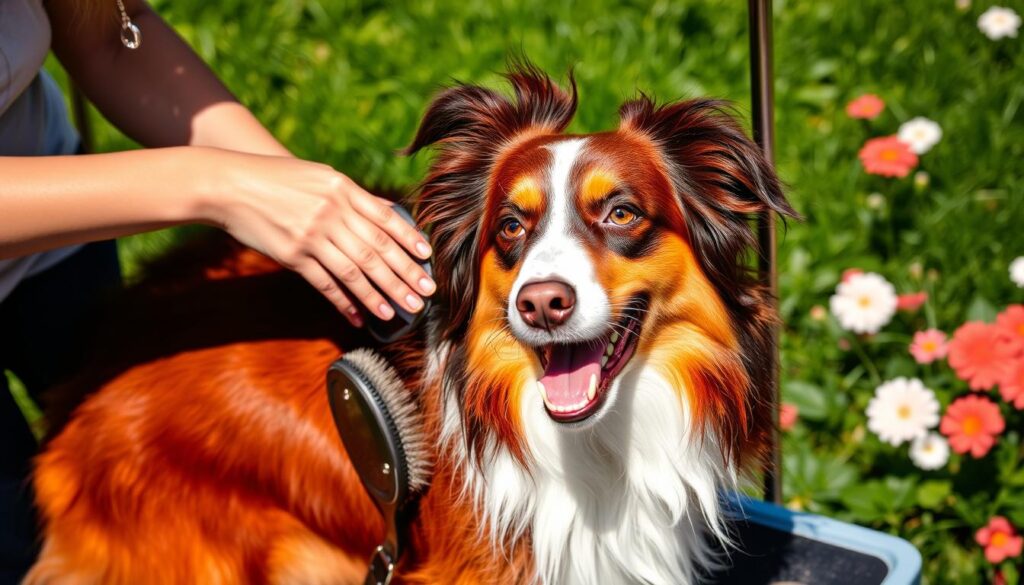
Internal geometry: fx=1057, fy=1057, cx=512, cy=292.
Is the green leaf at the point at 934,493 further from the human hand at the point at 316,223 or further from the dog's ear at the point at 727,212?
the human hand at the point at 316,223

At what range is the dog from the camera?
2.06 m

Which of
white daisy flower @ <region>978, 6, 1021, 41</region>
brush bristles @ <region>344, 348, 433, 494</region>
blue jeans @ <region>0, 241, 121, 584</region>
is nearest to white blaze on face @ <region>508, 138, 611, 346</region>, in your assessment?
brush bristles @ <region>344, 348, 433, 494</region>

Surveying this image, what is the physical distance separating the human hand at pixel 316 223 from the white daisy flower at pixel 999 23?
9.81ft

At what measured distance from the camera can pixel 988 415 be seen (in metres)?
2.83

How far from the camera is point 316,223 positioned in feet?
6.45

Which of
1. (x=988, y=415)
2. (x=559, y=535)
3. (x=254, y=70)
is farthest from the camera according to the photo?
(x=254, y=70)

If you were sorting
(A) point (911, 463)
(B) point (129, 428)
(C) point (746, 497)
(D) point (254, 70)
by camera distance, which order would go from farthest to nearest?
(D) point (254, 70) → (A) point (911, 463) → (C) point (746, 497) → (B) point (129, 428)

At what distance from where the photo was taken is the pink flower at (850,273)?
3289 mm

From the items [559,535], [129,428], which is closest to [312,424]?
[129,428]

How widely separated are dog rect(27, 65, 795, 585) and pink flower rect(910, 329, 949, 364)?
3.44 ft

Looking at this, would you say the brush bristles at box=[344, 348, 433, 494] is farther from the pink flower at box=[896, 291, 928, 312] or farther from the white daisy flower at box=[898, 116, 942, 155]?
the white daisy flower at box=[898, 116, 942, 155]

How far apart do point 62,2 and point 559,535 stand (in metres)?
1.59

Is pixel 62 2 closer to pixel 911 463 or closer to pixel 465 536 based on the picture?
pixel 465 536

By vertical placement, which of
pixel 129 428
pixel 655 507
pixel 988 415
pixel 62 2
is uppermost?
pixel 62 2
